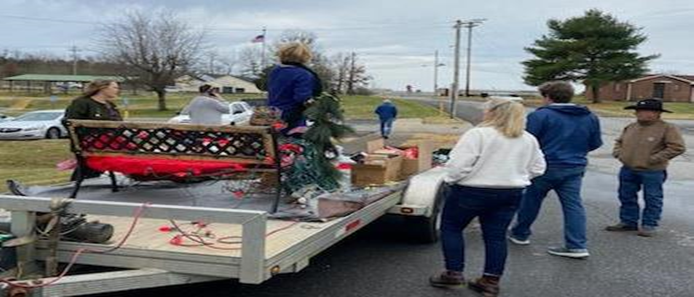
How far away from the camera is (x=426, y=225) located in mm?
6652

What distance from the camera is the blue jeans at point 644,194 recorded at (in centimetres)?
779

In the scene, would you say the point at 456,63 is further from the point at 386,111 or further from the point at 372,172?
the point at 372,172

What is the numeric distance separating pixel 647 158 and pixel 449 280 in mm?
3407

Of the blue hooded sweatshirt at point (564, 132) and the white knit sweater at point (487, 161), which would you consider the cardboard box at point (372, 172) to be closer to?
the white knit sweater at point (487, 161)

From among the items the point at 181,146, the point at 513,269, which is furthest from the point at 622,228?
the point at 181,146

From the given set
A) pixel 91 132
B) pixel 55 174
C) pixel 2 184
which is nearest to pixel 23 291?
pixel 91 132

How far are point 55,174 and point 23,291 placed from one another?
958 centimetres

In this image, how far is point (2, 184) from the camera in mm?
10797

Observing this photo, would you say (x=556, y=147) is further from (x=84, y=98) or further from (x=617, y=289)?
(x=84, y=98)

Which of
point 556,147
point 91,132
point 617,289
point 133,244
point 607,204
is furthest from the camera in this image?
point 607,204

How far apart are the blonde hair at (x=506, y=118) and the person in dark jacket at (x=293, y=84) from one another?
1455 mm

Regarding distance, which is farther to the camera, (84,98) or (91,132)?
(84,98)

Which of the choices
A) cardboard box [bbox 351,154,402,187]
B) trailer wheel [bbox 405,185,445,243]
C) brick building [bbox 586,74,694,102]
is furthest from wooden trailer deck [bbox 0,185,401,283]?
A: brick building [bbox 586,74,694,102]

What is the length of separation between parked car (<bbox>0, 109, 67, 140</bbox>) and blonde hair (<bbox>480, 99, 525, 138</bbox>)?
22277 mm
